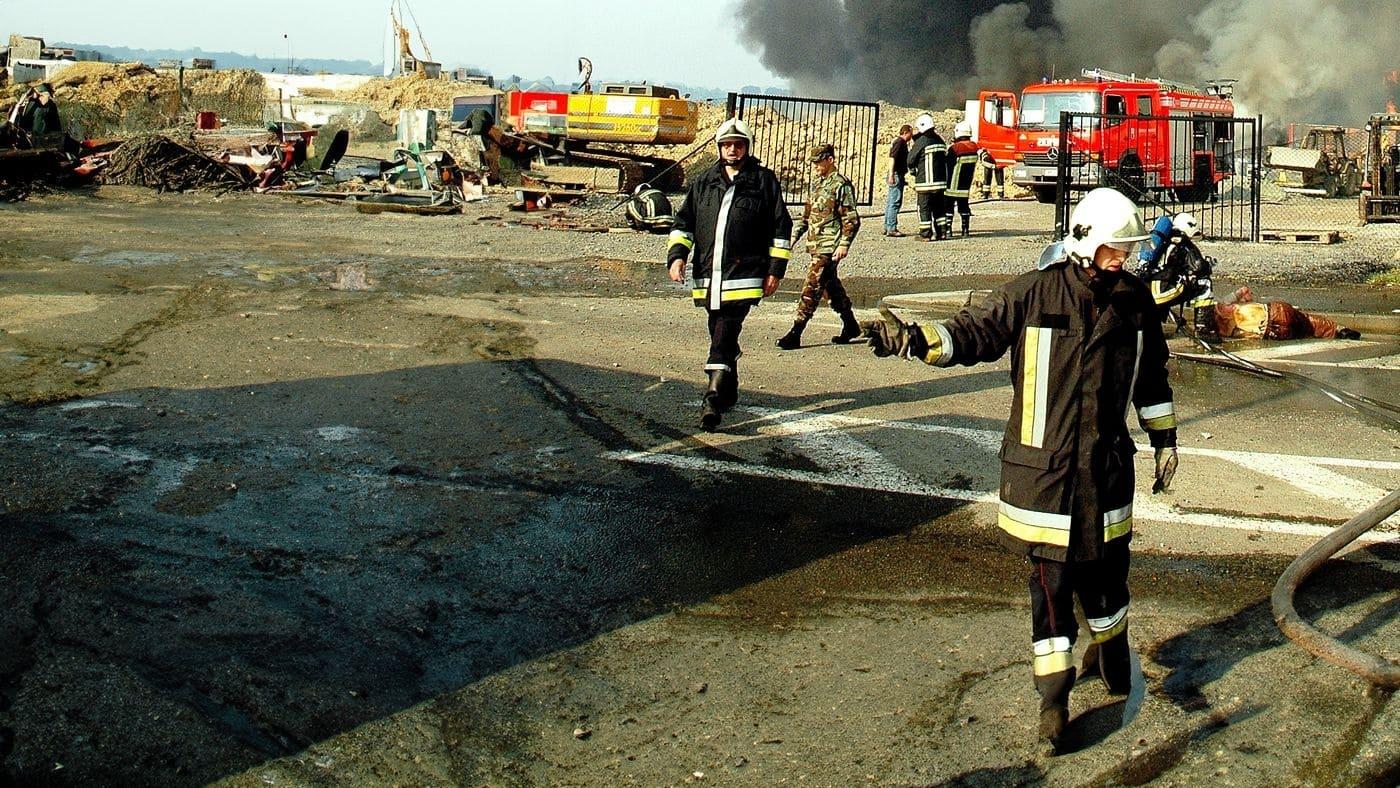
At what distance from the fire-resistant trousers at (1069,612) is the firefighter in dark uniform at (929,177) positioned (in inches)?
609

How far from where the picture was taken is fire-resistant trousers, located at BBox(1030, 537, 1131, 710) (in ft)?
14.0

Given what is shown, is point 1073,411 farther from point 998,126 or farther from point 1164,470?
point 998,126

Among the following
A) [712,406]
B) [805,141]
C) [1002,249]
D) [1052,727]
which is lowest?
[1052,727]

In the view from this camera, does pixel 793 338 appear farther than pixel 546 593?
Yes

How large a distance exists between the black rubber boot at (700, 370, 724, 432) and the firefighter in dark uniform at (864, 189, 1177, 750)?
147 inches

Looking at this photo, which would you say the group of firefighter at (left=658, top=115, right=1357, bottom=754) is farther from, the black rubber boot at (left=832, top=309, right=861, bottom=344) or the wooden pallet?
the wooden pallet

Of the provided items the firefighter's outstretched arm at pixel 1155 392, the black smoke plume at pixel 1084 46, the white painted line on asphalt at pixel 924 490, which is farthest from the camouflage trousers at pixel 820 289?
the black smoke plume at pixel 1084 46

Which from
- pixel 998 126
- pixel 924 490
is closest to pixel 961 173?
pixel 998 126

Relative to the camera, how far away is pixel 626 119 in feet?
92.0

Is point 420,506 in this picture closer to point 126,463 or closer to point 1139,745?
point 126,463

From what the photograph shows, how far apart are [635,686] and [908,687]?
94 centimetres

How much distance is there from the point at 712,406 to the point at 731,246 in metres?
1.01

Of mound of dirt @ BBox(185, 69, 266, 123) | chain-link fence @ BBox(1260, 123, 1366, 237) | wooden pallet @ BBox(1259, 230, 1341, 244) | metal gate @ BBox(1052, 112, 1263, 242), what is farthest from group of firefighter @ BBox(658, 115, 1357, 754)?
mound of dirt @ BBox(185, 69, 266, 123)

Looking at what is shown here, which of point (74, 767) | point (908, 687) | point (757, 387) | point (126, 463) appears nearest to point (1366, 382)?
point (757, 387)
